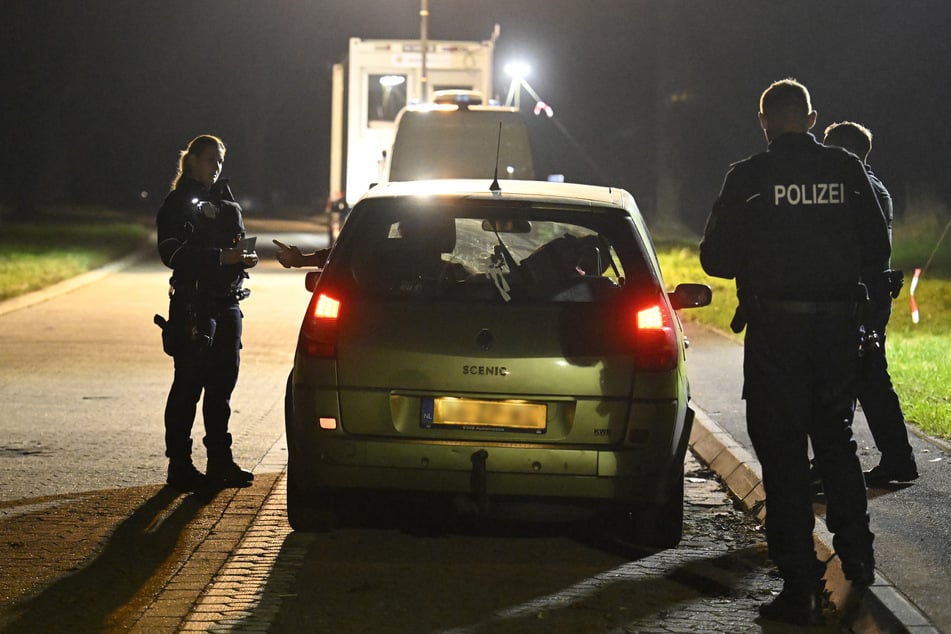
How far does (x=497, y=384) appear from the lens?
19.9ft

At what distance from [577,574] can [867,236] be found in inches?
69.0

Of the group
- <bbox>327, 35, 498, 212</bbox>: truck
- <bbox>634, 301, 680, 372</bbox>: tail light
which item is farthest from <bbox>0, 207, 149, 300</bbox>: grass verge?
<bbox>634, 301, 680, 372</bbox>: tail light

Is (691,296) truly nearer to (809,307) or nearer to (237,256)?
(809,307)

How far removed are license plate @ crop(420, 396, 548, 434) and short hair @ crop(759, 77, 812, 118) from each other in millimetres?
1433

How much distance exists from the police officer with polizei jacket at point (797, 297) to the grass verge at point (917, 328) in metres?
3.96

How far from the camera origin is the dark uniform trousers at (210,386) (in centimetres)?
768

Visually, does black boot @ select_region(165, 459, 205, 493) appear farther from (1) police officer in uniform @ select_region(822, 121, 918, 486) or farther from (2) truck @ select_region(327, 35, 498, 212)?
(2) truck @ select_region(327, 35, 498, 212)

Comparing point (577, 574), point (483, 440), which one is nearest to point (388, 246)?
point (483, 440)

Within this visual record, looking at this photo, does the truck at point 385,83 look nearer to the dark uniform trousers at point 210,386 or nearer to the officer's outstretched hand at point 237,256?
the dark uniform trousers at point 210,386

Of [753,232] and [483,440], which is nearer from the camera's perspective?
[753,232]

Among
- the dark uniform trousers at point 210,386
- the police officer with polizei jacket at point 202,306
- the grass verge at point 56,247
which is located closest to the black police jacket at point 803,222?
the police officer with polizei jacket at point 202,306

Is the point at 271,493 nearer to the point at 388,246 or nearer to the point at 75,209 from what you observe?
the point at 388,246

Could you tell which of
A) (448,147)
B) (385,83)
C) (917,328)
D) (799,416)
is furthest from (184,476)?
(385,83)

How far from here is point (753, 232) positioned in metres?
5.46
